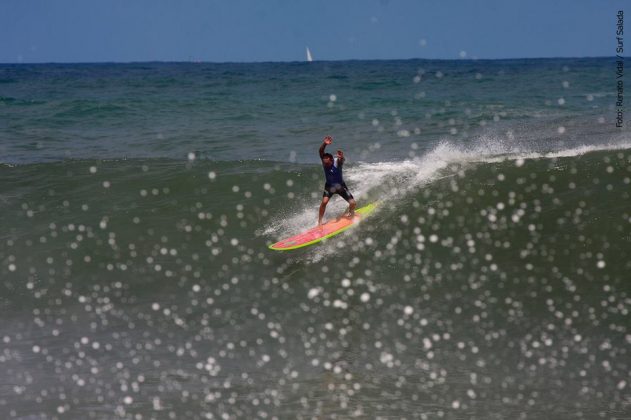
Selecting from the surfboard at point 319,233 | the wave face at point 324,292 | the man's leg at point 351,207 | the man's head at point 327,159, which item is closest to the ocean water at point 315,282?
the wave face at point 324,292

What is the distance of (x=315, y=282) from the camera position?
10688 mm

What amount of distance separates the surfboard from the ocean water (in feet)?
0.72

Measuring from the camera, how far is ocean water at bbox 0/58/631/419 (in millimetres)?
7254

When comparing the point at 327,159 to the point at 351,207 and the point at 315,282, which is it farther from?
the point at 315,282

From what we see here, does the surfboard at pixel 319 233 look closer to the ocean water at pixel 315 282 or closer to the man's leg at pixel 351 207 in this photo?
the man's leg at pixel 351 207

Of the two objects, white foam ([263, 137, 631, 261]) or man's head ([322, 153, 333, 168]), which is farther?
white foam ([263, 137, 631, 261])

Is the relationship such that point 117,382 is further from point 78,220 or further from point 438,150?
point 438,150

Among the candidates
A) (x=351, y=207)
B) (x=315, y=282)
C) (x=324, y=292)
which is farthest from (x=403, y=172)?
(x=324, y=292)

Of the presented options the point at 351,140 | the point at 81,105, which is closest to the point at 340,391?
the point at 351,140

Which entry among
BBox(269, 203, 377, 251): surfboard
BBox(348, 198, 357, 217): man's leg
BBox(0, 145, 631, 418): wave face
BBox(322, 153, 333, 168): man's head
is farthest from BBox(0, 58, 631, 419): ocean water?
BBox(322, 153, 333, 168): man's head

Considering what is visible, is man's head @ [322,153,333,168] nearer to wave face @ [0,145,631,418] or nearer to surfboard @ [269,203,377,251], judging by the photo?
surfboard @ [269,203,377,251]

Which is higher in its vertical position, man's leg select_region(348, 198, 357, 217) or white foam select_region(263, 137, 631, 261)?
white foam select_region(263, 137, 631, 261)

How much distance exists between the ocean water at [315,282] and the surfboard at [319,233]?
0.72ft

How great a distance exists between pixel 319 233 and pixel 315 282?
131 centimetres
